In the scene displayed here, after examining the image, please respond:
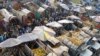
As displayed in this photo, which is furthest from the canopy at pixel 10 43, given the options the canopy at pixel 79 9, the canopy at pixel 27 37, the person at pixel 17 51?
the canopy at pixel 79 9

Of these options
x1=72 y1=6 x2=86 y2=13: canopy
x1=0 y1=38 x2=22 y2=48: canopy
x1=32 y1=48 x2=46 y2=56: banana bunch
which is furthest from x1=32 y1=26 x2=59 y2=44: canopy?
x1=72 y1=6 x2=86 y2=13: canopy

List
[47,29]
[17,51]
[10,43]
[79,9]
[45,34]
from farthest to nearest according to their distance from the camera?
[79,9] < [47,29] < [45,34] < [17,51] < [10,43]

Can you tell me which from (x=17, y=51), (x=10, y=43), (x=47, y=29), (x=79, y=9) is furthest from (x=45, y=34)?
(x=79, y=9)

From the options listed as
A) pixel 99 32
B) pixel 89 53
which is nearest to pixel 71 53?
pixel 89 53

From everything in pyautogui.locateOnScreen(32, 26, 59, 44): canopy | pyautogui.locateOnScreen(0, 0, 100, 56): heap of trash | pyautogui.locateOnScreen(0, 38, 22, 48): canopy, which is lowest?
pyautogui.locateOnScreen(0, 0, 100, 56): heap of trash

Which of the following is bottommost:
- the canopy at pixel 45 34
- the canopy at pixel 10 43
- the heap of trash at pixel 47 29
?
the heap of trash at pixel 47 29

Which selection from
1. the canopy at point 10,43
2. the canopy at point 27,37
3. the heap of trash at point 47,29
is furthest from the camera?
the heap of trash at point 47,29

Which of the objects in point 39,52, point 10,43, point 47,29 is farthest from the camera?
point 47,29

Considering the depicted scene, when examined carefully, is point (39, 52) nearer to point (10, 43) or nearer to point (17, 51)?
point (17, 51)

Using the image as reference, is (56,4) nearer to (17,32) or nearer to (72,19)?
(72,19)

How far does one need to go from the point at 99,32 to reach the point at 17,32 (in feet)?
30.8

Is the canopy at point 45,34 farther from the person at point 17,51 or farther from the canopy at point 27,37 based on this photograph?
the person at point 17,51

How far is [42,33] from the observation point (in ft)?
68.2

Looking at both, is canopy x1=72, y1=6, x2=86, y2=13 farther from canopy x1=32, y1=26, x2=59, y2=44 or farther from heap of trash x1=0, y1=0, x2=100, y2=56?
canopy x1=32, y1=26, x2=59, y2=44
